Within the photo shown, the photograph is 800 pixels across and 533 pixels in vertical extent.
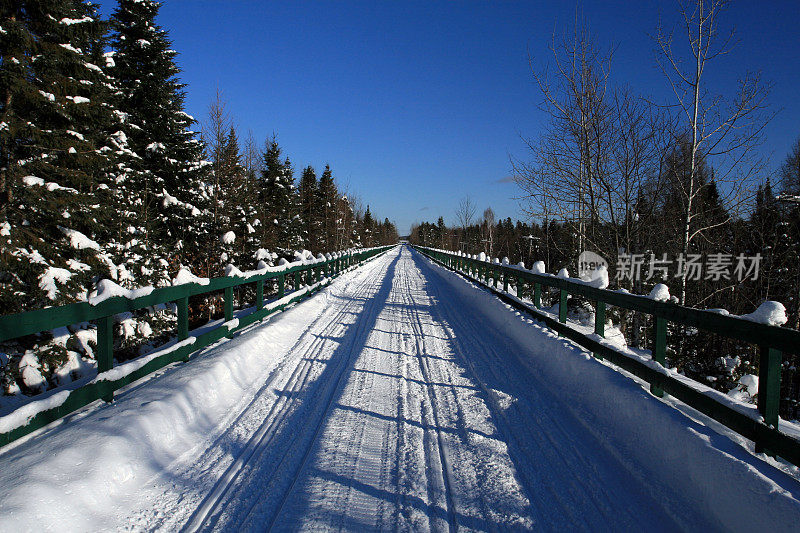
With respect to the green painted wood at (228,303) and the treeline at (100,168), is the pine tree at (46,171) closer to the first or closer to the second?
the treeline at (100,168)

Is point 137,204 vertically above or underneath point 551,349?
above

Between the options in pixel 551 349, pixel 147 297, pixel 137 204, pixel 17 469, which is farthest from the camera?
pixel 137 204

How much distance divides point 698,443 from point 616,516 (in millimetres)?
765

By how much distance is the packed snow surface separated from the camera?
2.38 meters

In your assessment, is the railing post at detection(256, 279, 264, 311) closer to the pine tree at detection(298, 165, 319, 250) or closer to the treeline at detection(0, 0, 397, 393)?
the treeline at detection(0, 0, 397, 393)

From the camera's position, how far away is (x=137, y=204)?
48.9ft

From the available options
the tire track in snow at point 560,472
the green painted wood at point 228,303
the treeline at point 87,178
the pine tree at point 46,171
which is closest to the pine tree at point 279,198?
the treeline at point 87,178

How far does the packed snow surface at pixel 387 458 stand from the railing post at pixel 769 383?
11.3 inches

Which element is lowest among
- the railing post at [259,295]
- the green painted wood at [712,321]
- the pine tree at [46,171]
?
the railing post at [259,295]

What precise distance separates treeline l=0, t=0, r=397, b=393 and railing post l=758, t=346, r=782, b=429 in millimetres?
7672

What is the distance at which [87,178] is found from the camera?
8.69m

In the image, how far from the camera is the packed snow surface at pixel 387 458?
2.38 m

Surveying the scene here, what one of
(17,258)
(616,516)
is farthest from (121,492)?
(17,258)

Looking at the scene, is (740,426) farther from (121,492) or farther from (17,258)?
(17,258)
